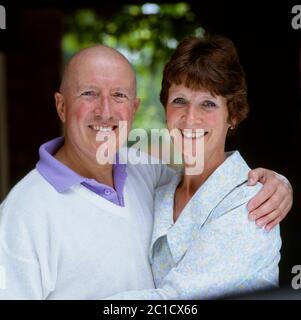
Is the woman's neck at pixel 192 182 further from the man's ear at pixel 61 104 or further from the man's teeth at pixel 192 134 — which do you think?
the man's ear at pixel 61 104

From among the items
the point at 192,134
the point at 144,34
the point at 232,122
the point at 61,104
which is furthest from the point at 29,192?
the point at 144,34

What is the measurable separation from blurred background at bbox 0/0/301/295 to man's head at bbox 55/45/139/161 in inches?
17.3

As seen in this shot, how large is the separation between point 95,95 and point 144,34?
239cm

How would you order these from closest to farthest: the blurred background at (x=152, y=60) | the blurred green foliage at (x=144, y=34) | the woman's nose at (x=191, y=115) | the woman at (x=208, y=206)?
the woman at (x=208, y=206), the woman's nose at (x=191, y=115), the blurred background at (x=152, y=60), the blurred green foliage at (x=144, y=34)

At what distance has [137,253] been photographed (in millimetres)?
1476

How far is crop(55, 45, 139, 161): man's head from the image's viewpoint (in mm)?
1485

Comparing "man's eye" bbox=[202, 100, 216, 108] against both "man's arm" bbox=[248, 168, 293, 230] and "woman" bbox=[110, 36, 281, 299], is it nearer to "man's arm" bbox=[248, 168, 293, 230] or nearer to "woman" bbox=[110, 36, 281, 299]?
"woman" bbox=[110, 36, 281, 299]

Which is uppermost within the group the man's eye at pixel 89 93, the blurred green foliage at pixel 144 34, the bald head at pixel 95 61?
the blurred green foliage at pixel 144 34

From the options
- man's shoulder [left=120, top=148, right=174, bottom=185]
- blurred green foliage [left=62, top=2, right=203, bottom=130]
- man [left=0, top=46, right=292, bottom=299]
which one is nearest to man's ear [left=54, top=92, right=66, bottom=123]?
man [left=0, top=46, right=292, bottom=299]

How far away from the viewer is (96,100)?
1.50m

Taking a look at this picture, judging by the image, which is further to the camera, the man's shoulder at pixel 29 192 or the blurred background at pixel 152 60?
the blurred background at pixel 152 60

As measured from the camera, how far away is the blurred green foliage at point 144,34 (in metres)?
3.52

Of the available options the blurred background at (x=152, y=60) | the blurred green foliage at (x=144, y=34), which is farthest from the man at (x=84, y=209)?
the blurred green foliage at (x=144, y=34)

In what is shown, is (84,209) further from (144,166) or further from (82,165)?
(144,166)
